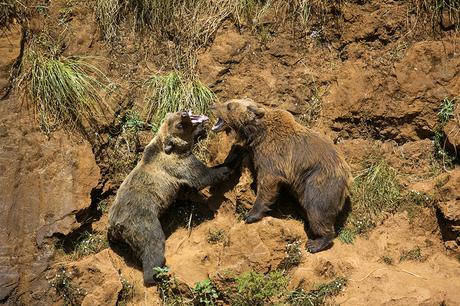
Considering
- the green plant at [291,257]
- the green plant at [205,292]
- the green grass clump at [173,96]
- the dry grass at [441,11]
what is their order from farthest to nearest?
the green grass clump at [173,96] → the dry grass at [441,11] → the green plant at [291,257] → the green plant at [205,292]

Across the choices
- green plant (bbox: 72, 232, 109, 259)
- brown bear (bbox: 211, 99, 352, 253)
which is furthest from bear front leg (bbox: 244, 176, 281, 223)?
green plant (bbox: 72, 232, 109, 259)

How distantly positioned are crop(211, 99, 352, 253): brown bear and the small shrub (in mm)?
484

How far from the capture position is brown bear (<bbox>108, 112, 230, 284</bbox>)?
775cm

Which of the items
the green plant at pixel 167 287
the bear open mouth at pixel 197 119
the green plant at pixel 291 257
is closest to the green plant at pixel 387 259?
the green plant at pixel 291 257

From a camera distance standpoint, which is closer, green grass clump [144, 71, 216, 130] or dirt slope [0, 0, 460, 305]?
dirt slope [0, 0, 460, 305]

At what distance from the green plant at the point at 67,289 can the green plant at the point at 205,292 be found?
1.38 metres

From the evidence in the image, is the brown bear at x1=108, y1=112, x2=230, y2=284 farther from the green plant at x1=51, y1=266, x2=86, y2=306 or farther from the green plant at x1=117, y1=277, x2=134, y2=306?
the green plant at x1=51, y1=266, x2=86, y2=306

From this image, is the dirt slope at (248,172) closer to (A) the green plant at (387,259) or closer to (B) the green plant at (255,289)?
(A) the green plant at (387,259)

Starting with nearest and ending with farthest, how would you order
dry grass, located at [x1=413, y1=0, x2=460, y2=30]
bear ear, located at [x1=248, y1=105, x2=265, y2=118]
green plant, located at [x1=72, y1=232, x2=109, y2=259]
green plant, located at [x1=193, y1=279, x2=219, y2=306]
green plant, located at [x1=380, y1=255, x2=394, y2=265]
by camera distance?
green plant, located at [x1=193, y1=279, x2=219, y2=306] → green plant, located at [x1=380, y1=255, x2=394, y2=265] → bear ear, located at [x1=248, y1=105, x2=265, y2=118] → green plant, located at [x1=72, y1=232, x2=109, y2=259] → dry grass, located at [x1=413, y1=0, x2=460, y2=30]

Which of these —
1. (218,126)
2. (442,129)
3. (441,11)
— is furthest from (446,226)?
(218,126)

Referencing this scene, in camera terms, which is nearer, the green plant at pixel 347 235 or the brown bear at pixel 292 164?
the brown bear at pixel 292 164

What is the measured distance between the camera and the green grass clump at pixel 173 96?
343 inches

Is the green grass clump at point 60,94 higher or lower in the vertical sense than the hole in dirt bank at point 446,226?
higher

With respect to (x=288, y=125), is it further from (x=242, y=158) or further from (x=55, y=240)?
(x=55, y=240)
